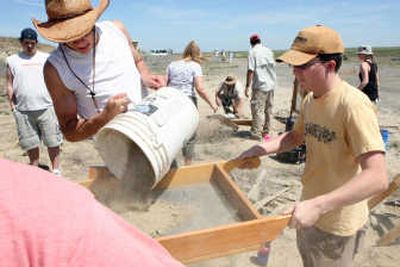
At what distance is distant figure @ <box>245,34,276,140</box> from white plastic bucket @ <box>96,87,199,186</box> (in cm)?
572

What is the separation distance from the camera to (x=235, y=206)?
2531mm

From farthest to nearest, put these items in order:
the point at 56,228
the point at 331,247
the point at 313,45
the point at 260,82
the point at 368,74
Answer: the point at 260,82
the point at 368,74
the point at 331,247
the point at 313,45
the point at 56,228

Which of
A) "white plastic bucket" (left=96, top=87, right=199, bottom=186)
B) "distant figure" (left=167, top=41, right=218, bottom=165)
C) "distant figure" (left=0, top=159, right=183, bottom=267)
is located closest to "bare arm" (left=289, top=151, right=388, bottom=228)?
"white plastic bucket" (left=96, top=87, right=199, bottom=186)

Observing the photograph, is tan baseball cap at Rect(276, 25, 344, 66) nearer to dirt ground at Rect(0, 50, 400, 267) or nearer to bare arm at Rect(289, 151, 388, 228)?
bare arm at Rect(289, 151, 388, 228)

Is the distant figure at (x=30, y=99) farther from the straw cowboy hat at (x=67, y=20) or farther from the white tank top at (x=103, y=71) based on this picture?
the straw cowboy hat at (x=67, y=20)

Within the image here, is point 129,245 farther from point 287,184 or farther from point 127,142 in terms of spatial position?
point 287,184

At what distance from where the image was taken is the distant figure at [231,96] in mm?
10617

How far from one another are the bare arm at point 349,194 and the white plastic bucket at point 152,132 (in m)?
0.86

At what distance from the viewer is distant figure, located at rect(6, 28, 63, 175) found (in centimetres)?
596

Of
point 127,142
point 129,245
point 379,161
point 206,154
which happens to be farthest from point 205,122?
point 129,245

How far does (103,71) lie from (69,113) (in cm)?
37

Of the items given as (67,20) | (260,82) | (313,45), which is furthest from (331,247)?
(260,82)

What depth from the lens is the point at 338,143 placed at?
2338mm

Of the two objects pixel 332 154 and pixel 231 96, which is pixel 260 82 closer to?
pixel 231 96
